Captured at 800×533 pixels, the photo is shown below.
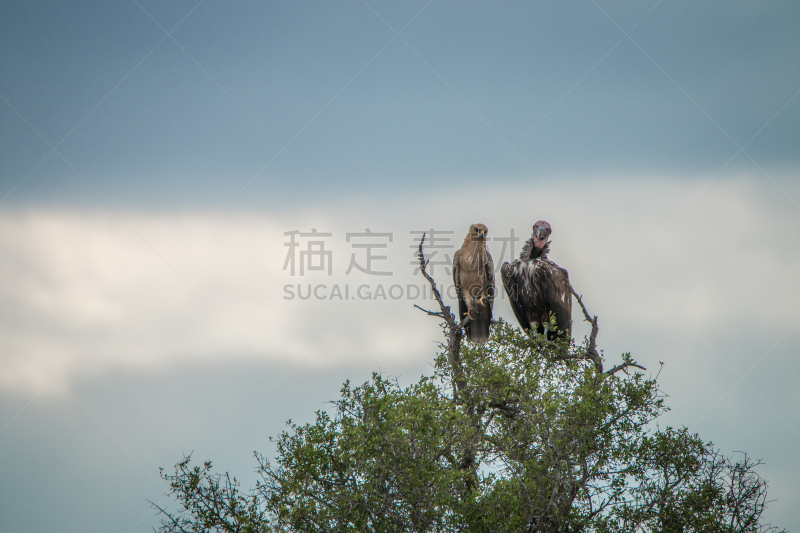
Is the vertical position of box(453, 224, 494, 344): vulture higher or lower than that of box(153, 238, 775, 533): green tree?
higher

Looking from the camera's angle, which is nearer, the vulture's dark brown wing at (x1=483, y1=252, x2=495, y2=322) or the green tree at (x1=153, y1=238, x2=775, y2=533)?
the green tree at (x1=153, y1=238, x2=775, y2=533)

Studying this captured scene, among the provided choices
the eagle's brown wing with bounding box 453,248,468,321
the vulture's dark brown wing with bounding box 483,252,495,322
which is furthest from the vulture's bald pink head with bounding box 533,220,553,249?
the eagle's brown wing with bounding box 453,248,468,321

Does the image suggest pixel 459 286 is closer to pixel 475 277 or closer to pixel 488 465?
pixel 475 277

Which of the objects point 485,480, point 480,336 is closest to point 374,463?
point 485,480

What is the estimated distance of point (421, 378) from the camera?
7.47 m

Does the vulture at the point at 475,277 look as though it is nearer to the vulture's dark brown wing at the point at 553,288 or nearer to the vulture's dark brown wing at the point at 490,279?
the vulture's dark brown wing at the point at 490,279

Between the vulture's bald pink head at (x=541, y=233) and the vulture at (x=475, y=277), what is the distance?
80 centimetres

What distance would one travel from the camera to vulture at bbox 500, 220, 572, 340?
11.1 metres

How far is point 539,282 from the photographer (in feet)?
36.6

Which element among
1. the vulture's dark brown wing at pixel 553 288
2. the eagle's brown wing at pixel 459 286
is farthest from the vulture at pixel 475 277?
the vulture's dark brown wing at pixel 553 288

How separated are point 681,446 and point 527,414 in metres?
1.60

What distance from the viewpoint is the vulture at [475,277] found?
10.8 metres

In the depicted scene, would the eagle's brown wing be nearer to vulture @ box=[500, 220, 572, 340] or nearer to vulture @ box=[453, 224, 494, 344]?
vulture @ box=[453, 224, 494, 344]

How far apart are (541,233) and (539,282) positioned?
81 centimetres
